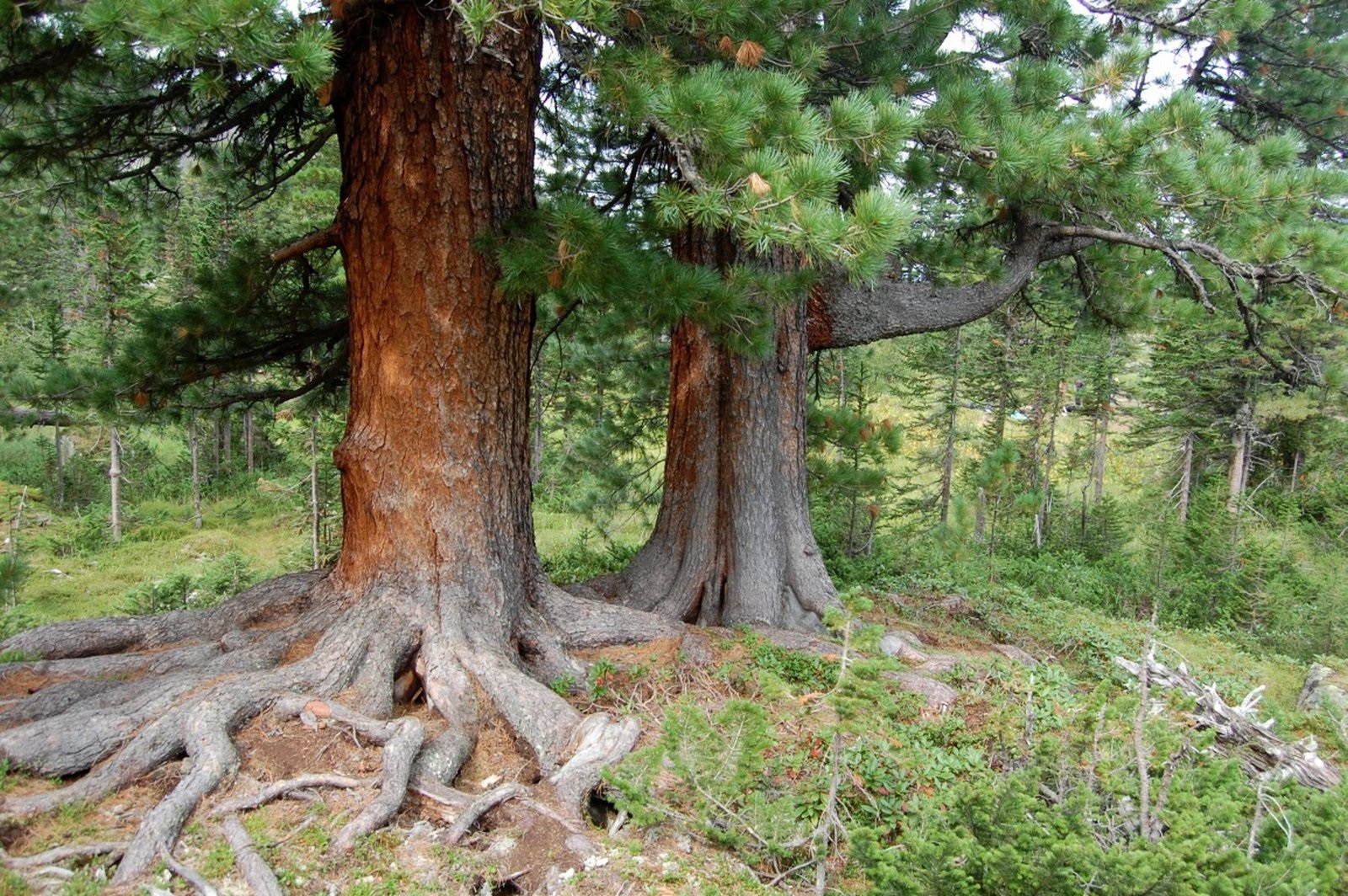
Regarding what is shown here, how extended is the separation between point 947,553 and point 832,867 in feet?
22.6

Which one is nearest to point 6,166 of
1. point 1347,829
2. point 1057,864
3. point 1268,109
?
point 1057,864

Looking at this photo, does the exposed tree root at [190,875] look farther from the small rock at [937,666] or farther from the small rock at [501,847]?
the small rock at [937,666]

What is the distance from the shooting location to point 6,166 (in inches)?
215

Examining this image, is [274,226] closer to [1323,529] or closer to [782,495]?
[782,495]

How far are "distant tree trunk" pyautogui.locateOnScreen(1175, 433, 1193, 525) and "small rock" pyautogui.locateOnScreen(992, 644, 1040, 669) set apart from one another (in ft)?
29.3

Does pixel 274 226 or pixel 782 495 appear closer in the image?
pixel 782 495

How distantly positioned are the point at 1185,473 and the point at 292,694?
1514 cm

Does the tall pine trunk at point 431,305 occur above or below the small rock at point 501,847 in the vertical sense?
above

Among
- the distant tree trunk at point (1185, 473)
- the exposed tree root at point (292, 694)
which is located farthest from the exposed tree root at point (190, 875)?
the distant tree trunk at point (1185, 473)

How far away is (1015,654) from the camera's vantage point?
18.4 ft

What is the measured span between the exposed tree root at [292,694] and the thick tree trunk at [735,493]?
4.00 ft

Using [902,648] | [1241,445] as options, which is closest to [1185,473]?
[1241,445]

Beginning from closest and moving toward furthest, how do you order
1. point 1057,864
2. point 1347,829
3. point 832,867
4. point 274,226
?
point 1057,864
point 1347,829
point 832,867
point 274,226

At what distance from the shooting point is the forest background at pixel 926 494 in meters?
2.46
